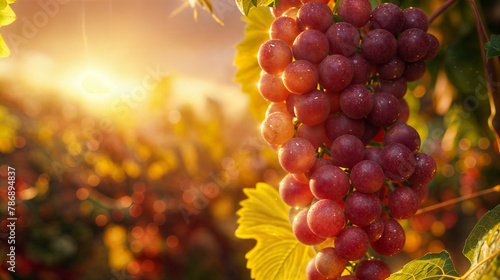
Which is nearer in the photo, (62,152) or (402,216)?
(402,216)

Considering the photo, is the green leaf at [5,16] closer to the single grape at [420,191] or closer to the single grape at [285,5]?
the single grape at [285,5]

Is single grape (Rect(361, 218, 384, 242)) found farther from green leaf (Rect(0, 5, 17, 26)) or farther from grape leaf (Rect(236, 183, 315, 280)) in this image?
green leaf (Rect(0, 5, 17, 26))

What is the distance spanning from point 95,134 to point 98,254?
1.33 ft

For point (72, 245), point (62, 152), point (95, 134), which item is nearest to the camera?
point (72, 245)

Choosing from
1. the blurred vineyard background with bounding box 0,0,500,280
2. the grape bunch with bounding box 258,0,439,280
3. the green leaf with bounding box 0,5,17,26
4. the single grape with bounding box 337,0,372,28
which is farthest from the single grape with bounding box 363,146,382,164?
the blurred vineyard background with bounding box 0,0,500,280

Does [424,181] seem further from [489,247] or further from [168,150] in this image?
[168,150]

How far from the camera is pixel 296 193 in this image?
0.32 m

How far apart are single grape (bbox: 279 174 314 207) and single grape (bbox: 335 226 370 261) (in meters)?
0.05

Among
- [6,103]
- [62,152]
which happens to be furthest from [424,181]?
[6,103]

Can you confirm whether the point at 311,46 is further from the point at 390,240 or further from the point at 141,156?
the point at 141,156

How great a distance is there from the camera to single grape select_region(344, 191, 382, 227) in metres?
0.28

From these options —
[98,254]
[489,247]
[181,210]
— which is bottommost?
[98,254]

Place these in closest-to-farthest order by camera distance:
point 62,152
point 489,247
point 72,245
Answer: point 489,247 → point 72,245 → point 62,152

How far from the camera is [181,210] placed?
1.28 meters
